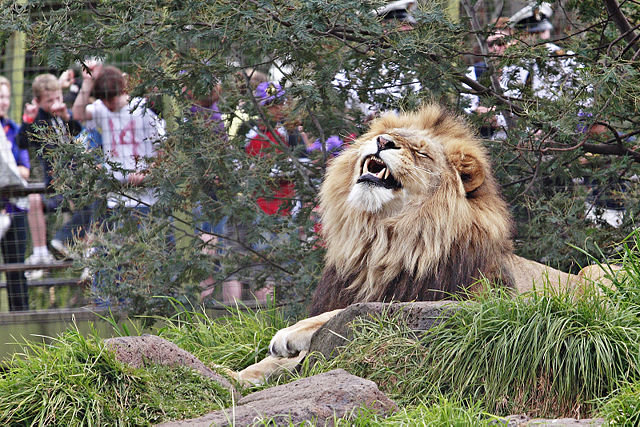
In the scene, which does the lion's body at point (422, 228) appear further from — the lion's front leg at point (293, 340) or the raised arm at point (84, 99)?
the raised arm at point (84, 99)

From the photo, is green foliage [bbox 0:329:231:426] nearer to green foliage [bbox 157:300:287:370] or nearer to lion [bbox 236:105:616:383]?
lion [bbox 236:105:616:383]

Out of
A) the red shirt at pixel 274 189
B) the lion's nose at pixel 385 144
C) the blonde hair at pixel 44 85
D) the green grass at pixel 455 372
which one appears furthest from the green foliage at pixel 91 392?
the blonde hair at pixel 44 85

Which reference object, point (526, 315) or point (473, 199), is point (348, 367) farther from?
point (473, 199)

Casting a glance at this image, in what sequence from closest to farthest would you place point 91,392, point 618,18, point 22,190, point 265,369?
point 91,392
point 265,369
point 618,18
point 22,190

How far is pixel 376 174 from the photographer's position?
358 centimetres

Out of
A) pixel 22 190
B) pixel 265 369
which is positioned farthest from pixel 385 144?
pixel 22 190

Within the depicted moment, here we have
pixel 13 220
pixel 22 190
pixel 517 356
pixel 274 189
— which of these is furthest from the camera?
pixel 13 220

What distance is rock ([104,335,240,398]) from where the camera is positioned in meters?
2.80

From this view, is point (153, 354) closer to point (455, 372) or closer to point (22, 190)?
point (455, 372)

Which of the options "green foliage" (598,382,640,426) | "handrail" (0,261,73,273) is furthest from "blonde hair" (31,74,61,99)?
"green foliage" (598,382,640,426)

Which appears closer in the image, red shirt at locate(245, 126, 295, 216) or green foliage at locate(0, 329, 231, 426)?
green foliage at locate(0, 329, 231, 426)

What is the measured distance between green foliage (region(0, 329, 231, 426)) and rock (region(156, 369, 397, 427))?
5.3 inches

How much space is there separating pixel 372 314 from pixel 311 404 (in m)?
0.78

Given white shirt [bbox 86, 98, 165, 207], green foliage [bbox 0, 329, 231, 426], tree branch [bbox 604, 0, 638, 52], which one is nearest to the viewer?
green foliage [bbox 0, 329, 231, 426]
